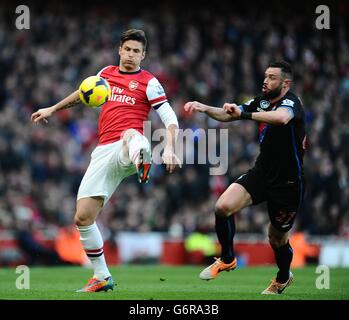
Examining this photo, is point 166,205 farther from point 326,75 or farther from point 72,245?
point 326,75

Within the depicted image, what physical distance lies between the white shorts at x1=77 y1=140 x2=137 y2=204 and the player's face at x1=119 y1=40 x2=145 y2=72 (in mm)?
862

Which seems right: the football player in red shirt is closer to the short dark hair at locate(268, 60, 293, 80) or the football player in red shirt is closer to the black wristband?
the black wristband

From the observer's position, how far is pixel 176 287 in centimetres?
1100

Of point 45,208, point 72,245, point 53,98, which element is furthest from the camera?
point 53,98

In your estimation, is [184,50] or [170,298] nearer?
[170,298]

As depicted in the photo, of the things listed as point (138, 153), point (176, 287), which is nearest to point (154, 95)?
point (138, 153)

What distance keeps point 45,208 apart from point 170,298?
1218 cm

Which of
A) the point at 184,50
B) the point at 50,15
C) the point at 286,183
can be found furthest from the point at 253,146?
the point at 286,183

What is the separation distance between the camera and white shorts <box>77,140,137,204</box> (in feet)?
30.9

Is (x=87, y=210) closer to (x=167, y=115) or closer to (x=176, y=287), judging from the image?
(x=167, y=115)

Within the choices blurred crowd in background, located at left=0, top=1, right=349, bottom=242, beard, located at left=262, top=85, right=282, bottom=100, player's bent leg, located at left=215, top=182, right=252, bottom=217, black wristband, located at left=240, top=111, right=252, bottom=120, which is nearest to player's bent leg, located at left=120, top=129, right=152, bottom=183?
player's bent leg, located at left=215, top=182, right=252, bottom=217

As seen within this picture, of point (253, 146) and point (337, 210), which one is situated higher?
point (253, 146)
